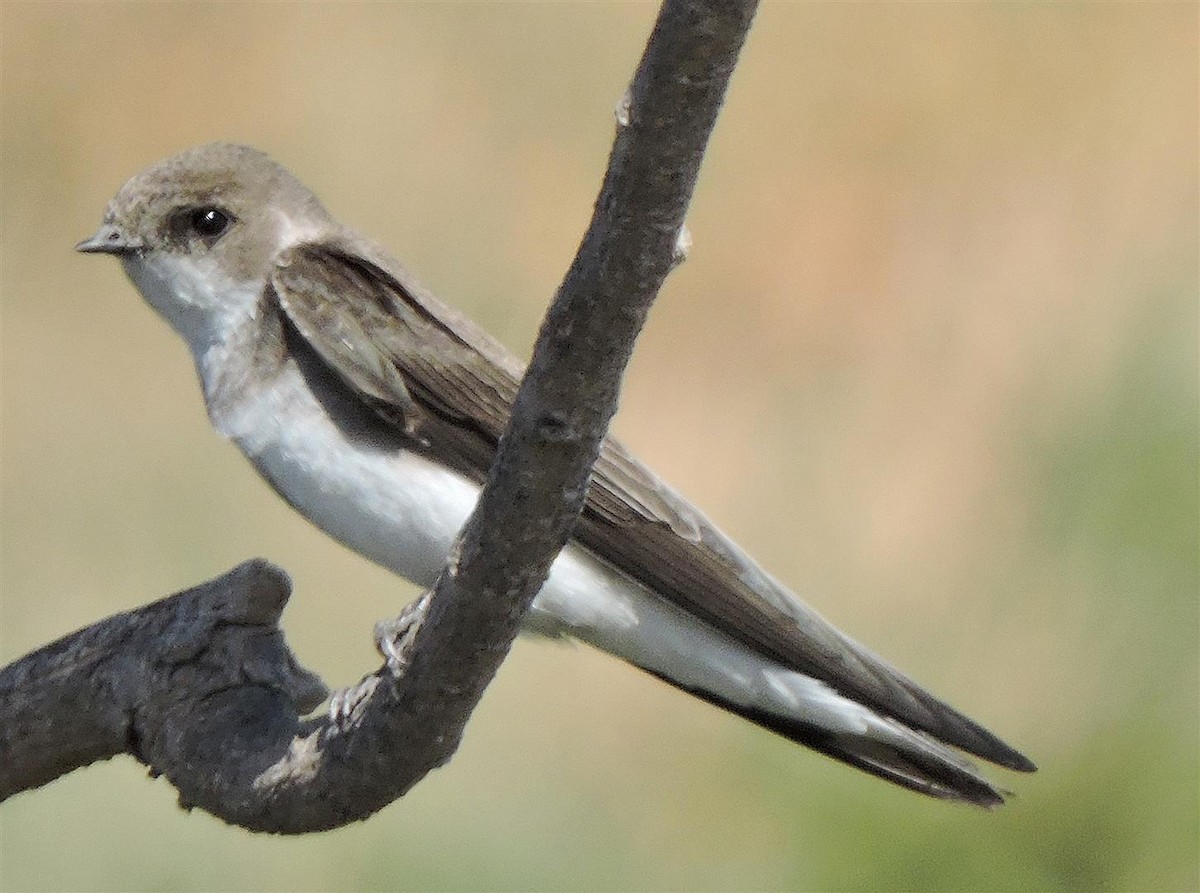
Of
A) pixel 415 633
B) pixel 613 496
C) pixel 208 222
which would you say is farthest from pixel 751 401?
pixel 415 633

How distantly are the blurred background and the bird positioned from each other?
1.24 m

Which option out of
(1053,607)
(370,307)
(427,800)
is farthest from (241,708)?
(1053,607)

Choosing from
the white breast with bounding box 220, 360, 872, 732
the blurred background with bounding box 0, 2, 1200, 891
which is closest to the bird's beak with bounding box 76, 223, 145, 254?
the white breast with bounding box 220, 360, 872, 732

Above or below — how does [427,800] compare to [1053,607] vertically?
below

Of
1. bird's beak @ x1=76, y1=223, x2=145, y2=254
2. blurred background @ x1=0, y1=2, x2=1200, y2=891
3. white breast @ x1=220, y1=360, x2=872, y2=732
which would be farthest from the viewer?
blurred background @ x1=0, y1=2, x2=1200, y2=891

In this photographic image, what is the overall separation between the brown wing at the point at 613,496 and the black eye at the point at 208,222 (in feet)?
0.63

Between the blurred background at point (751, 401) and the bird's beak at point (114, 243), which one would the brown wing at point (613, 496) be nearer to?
the bird's beak at point (114, 243)

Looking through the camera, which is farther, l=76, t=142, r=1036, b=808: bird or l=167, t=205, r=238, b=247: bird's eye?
l=167, t=205, r=238, b=247: bird's eye

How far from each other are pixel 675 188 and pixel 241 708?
46.3 inches

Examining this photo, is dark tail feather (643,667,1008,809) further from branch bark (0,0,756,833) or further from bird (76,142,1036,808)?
branch bark (0,0,756,833)

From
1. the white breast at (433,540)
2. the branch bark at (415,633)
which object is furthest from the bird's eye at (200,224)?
the branch bark at (415,633)

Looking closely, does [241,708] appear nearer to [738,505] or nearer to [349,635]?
[349,635]

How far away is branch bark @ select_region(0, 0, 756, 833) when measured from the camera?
1919mm

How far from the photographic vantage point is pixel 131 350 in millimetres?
5773
